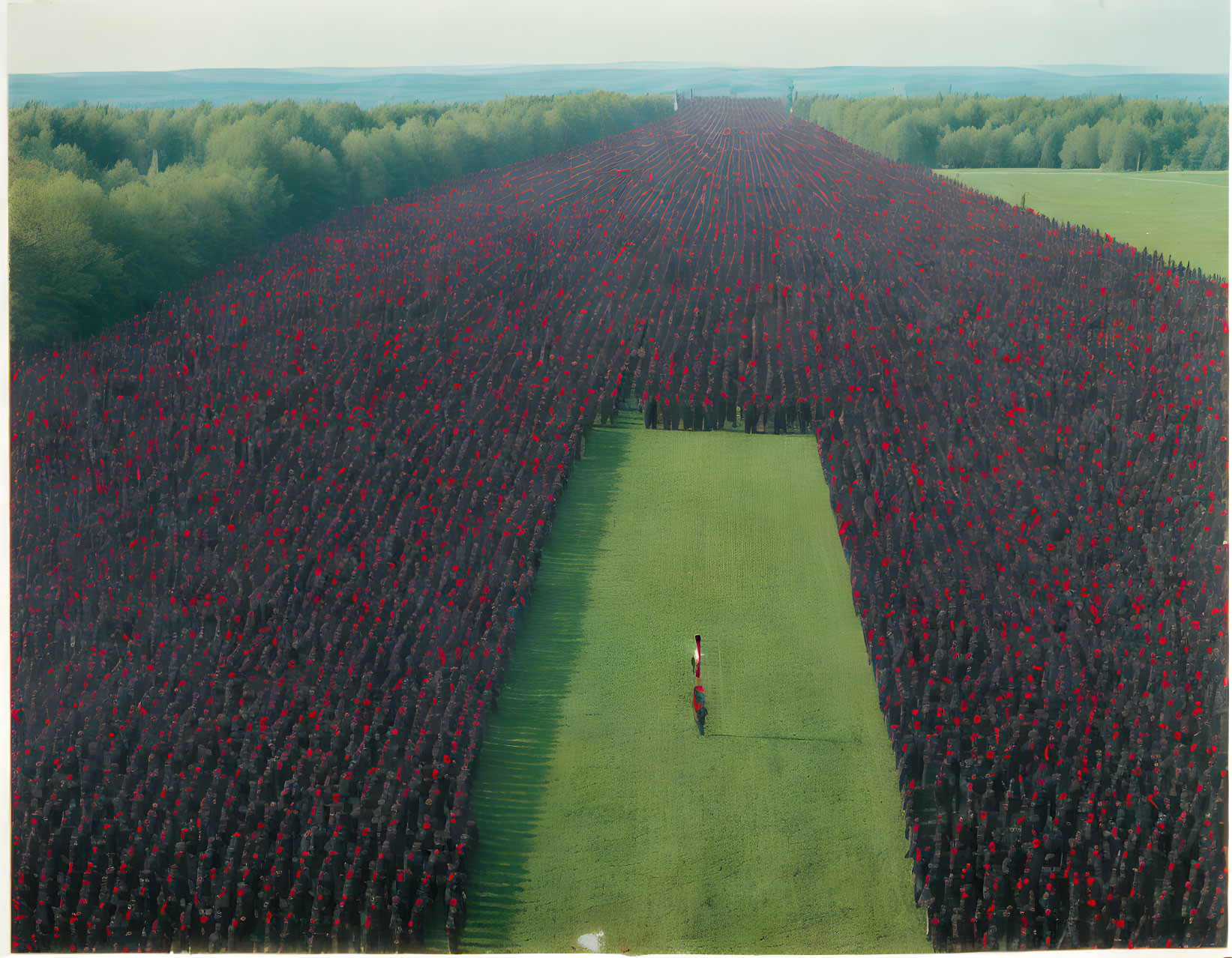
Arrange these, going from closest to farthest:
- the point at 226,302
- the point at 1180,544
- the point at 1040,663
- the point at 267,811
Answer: the point at 267,811 < the point at 1040,663 < the point at 1180,544 < the point at 226,302

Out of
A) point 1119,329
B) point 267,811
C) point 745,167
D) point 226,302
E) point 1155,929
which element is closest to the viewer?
point 1155,929

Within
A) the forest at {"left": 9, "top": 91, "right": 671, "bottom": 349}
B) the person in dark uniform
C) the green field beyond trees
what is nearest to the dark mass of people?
the green field beyond trees

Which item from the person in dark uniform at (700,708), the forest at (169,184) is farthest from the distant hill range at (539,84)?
the person in dark uniform at (700,708)

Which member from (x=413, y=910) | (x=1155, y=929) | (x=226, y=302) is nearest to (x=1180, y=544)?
(x=1155, y=929)

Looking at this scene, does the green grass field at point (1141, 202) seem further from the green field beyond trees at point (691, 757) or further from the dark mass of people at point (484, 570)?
the green field beyond trees at point (691, 757)

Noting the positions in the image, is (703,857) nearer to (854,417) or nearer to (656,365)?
(854,417)

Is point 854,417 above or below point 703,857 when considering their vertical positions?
above
